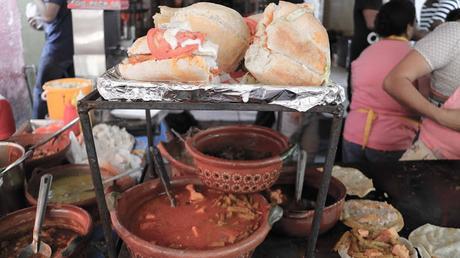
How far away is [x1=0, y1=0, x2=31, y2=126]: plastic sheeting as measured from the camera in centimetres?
252

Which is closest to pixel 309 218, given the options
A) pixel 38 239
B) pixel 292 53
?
pixel 292 53

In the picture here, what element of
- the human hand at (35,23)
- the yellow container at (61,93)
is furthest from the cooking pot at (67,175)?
the human hand at (35,23)

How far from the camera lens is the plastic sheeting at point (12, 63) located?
252 cm

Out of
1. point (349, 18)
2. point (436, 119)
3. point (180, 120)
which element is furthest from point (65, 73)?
point (349, 18)

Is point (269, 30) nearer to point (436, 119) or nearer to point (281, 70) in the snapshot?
point (281, 70)

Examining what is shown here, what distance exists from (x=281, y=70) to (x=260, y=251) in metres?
0.74

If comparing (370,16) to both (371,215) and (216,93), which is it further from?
(216,93)

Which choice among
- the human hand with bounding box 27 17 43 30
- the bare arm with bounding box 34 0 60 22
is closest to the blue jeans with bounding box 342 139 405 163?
the bare arm with bounding box 34 0 60 22

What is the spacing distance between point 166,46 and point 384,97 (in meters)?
2.28

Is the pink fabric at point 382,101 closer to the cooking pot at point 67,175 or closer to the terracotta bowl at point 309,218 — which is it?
the terracotta bowl at point 309,218

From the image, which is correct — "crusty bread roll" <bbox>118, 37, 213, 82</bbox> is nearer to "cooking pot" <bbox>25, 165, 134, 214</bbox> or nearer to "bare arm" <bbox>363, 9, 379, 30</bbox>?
"cooking pot" <bbox>25, 165, 134, 214</bbox>

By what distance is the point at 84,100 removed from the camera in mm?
1021

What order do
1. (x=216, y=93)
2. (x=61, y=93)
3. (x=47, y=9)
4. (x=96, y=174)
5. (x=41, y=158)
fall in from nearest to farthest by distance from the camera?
(x=216, y=93) < (x=96, y=174) < (x=41, y=158) < (x=61, y=93) < (x=47, y=9)

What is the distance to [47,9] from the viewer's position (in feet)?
12.0
